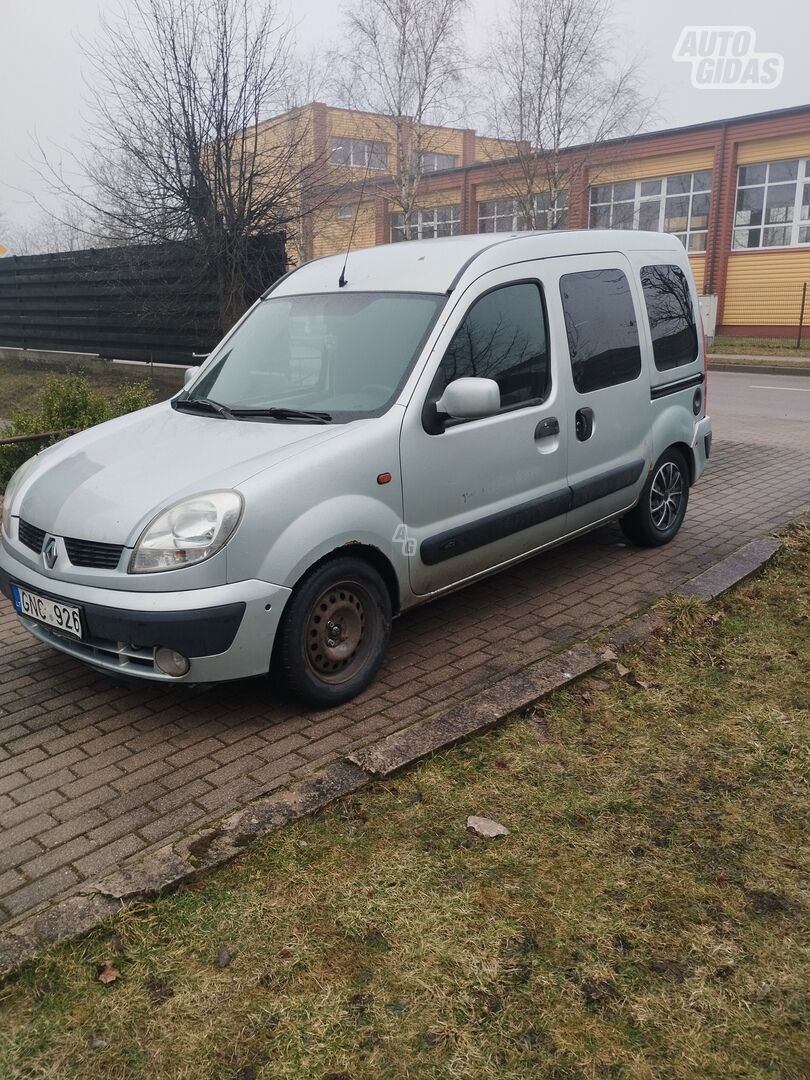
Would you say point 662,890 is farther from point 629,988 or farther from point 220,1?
point 220,1

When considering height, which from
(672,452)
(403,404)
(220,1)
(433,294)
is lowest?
(672,452)

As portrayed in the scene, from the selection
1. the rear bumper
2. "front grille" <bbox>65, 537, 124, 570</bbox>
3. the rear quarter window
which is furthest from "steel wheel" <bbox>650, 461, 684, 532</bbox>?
"front grille" <bbox>65, 537, 124, 570</bbox>

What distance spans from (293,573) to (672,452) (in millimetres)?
3493

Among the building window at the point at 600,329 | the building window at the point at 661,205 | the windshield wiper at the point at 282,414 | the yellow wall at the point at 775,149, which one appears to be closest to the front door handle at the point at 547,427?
the building window at the point at 600,329

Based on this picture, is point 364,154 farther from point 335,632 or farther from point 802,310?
point 335,632

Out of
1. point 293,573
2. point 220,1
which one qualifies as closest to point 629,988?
point 293,573

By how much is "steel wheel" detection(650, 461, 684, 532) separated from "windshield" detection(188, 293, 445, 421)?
7.89 feet

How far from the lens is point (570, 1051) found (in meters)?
2.25

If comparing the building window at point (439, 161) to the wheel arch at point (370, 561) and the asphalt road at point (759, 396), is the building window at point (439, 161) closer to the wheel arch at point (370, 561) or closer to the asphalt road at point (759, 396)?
the asphalt road at point (759, 396)

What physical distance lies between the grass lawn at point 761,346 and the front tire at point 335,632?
23511 millimetres

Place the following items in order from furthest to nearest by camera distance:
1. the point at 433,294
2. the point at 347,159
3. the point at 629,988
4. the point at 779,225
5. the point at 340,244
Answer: the point at 340,244 → the point at 347,159 → the point at 779,225 → the point at 433,294 → the point at 629,988

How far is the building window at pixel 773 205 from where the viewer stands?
1130 inches

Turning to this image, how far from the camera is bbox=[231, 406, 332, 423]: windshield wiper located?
418cm

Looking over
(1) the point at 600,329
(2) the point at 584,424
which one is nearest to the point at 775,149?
(1) the point at 600,329
